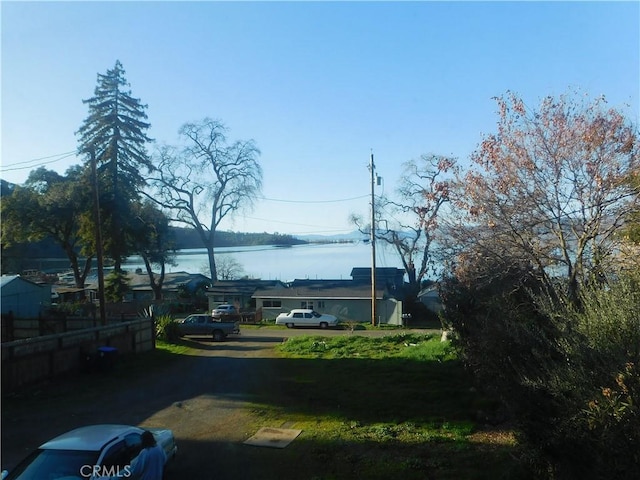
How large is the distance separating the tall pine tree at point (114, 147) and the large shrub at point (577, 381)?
4039 cm

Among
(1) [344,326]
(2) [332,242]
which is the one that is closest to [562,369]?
(1) [344,326]

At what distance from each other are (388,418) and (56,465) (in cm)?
741

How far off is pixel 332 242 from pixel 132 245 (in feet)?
74.5

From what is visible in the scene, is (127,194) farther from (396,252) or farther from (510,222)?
(510,222)

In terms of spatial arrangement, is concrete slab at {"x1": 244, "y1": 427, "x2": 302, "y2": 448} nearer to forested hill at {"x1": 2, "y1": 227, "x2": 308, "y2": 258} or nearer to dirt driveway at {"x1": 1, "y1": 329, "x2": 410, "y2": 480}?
dirt driveway at {"x1": 1, "y1": 329, "x2": 410, "y2": 480}

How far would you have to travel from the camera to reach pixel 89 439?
687cm

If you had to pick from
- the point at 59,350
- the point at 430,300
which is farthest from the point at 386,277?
the point at 59,350

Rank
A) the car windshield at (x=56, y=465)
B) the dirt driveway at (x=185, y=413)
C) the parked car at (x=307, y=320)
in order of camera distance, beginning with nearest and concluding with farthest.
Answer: the car windshield at (x=56, y=465), the dirt driveway at (x=185, y=413), the parked car at (x=307, y=320)

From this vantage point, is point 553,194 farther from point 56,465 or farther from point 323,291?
point 323,291

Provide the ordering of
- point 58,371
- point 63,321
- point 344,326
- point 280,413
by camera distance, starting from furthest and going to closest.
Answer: point 344,326
point 63,321
point 58,371
point 280,413

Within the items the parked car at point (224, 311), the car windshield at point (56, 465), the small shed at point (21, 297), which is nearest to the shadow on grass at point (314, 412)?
the car windshield at point (56, 465)

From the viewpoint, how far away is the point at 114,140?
4462 centimetres

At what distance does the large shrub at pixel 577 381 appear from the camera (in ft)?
17.0

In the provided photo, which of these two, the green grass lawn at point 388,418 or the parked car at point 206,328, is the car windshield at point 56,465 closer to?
the green grass lawn at point 388,418
